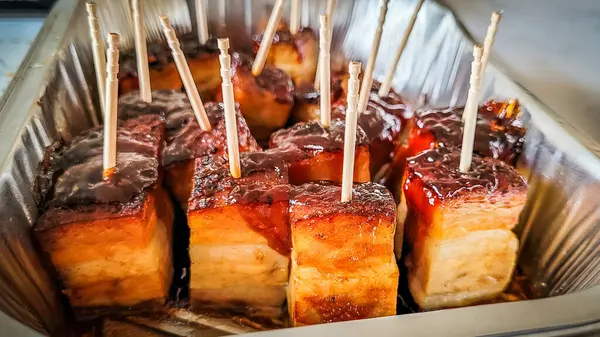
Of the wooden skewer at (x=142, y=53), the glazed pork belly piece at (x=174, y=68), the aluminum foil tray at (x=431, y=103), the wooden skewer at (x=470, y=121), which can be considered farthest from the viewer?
the glazed pork belly piece at (x=174, y=68)

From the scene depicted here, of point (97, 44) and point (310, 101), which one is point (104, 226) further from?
point (310, 101)

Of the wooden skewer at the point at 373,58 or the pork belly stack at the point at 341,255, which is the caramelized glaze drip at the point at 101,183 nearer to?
the pork belly stack at the point at 341,255

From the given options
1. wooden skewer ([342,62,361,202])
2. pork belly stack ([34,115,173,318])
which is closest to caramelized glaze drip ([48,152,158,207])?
pork belly stack ([34,115,173,318])

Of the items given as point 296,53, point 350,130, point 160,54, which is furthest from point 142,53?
point 350,130

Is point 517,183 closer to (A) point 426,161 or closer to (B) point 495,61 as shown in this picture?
(A) point 426,161

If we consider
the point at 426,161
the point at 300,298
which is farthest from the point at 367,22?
the point at 300,298

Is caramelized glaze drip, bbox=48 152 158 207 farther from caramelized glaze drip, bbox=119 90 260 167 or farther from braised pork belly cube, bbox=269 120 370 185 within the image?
braised pork belly cube, bbox=269 120 370 185

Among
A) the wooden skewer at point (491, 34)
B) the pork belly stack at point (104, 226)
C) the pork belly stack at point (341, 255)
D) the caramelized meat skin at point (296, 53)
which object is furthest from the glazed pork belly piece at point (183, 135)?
the wooden skewer at point (491, 34)
